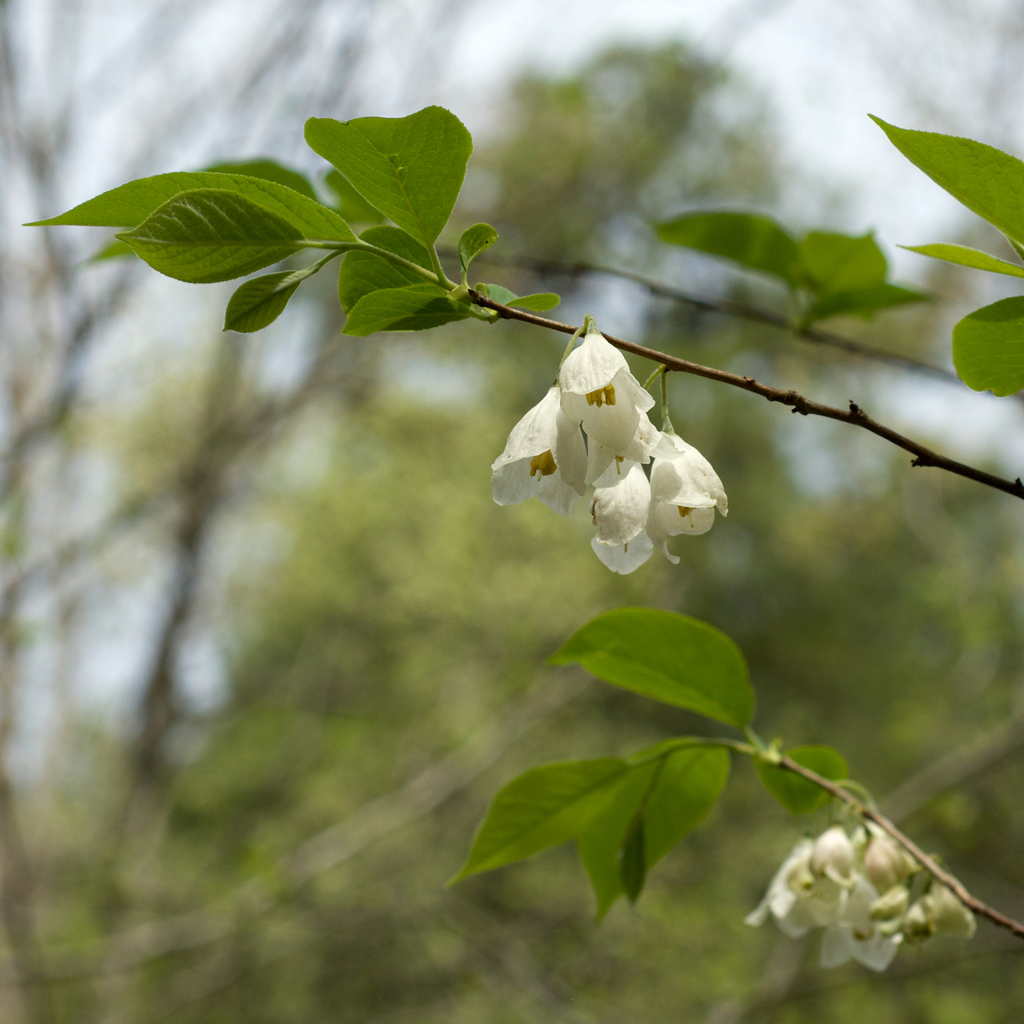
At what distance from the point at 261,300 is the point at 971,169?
0.25m

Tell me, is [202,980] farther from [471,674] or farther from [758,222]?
[758,222]

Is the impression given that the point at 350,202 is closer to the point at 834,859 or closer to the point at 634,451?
the point at 634,451

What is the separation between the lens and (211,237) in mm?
274

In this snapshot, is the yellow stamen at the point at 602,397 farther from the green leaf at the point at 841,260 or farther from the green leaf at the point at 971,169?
the green leaf at the point at 841,260

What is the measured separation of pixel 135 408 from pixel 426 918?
2336 mm

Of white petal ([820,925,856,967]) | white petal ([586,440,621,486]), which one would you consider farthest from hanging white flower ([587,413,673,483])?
white petal ([820,925,856,967])

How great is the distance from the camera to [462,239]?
0.33 meters

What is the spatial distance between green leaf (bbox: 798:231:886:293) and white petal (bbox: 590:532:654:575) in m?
0.32

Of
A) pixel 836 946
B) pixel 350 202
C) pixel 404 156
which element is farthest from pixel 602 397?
pixel 836 946

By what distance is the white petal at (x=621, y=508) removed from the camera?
1.17ft

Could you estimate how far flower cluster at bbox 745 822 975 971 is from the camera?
49 centimetres

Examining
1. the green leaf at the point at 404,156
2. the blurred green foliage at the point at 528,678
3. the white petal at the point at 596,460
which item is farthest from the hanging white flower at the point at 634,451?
the blurred green foliage at the point at 528,678

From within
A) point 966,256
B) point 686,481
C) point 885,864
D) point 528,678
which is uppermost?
point 966,256

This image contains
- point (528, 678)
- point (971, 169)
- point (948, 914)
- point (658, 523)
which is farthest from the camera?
point (528, 678)
